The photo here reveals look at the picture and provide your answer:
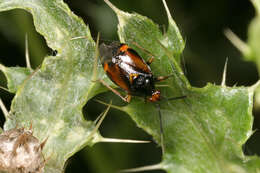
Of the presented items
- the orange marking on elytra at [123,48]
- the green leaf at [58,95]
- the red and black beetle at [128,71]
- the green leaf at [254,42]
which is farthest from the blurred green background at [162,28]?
the green leaf at [254,42]

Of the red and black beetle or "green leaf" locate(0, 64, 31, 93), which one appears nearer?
"green leaf" locate(0, 64, 31, 93)

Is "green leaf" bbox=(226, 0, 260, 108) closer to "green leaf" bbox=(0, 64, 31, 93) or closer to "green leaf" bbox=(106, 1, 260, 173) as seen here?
"green leaf" bbox=(106, 1, 260, 173)

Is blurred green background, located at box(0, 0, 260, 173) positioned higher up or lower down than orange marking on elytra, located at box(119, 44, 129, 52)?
lower down

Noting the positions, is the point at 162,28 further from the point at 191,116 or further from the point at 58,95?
the point at 58,95

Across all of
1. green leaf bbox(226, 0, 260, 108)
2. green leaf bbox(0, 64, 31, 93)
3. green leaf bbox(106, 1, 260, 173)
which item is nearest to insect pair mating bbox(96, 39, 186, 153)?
green leaf bbox(106, 1, 260, 173)

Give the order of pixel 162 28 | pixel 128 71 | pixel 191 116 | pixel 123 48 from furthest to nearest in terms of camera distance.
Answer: pixel 162 28 → pixel 128 71 → pixel 123 48 → pixel 191 116

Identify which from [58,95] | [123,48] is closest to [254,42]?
[123,48]

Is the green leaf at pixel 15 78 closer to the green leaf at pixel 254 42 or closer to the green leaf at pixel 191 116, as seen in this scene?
the green leaf at pixel 191 116

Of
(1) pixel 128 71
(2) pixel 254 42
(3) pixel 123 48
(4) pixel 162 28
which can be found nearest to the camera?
(2) pixel 254 42
